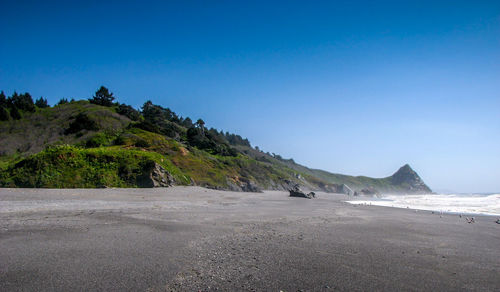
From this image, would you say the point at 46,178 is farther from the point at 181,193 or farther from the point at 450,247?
the point at 450,247

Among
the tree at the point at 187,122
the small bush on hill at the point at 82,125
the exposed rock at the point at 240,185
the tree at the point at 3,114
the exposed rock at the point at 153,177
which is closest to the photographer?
the exposed rock at the point at 153,177

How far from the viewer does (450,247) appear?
6996mm

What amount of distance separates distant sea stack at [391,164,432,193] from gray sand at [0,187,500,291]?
525ft

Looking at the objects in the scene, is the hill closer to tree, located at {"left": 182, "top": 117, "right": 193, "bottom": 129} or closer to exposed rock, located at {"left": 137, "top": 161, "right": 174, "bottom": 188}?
exposed rock, located at {"left": 137, "top": 161, "right": 174, "bottom": 188}

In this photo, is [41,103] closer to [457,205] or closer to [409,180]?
[457,205]

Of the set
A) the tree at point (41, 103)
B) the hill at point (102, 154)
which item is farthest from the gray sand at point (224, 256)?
the tree at point (41, 103)

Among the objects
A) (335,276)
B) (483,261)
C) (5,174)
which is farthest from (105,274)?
(5,174)

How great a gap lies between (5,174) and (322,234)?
21329 millimetres

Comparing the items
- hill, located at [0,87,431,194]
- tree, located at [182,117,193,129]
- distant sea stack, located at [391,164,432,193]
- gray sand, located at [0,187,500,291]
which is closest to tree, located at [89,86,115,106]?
hill, located at [0,87,431,194]

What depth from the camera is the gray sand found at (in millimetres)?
4016

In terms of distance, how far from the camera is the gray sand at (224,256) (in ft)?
13.2

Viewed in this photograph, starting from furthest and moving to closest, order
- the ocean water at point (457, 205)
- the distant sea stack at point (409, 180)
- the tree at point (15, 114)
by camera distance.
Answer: the distant sea stack at point (409, 180)
the tree at point (15, 114)
the ocean water at point (457, 205)

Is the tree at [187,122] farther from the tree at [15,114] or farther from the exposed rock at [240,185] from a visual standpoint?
the exposed rock at [240,185]

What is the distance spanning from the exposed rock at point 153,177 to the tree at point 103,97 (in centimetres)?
4456
